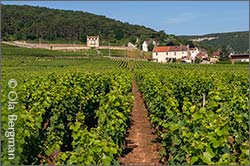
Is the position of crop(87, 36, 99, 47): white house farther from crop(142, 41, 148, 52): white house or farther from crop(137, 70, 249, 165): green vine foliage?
crop(137, 70, 249, 165): green vine foliage

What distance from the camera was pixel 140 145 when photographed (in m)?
12.4

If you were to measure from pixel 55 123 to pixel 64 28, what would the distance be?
151 meters

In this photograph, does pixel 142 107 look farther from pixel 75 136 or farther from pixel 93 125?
pixel 75 136

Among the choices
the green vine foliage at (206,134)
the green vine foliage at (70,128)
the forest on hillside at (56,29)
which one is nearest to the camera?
the green vine foliage at (206,134)

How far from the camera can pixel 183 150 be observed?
7.78 metres

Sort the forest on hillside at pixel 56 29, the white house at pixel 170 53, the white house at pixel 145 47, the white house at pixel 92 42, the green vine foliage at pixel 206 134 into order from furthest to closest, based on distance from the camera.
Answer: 1. the white house at pixel 145 47
2. the forest on hillside at pixel 56 29
3. the white house at pixel 92 42
4. the white house at pixel 170 53
5. the green vine foliage at pixel 206 134

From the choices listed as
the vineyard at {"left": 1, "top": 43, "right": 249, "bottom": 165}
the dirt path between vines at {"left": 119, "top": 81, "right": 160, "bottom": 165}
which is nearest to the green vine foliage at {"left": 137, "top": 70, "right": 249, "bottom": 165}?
the vineyard at {"left": 1, "top": 43, "right": 249, "bottom": 165}

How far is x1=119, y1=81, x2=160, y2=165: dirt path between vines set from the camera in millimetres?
10900

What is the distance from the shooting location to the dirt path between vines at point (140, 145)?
10.9m

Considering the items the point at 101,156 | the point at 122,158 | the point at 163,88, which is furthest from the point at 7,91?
the point at 163,88

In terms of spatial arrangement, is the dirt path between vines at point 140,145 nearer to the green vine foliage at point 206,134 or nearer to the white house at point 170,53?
the green vine foliage at point 206,134

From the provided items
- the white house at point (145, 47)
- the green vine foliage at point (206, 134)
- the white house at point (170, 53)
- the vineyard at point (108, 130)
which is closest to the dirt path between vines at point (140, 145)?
the vineyard at point (108, 130)

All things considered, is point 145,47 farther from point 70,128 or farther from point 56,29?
point 70,128

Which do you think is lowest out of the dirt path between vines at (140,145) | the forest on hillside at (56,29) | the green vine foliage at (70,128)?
the dirt path between vines at (140,145)
